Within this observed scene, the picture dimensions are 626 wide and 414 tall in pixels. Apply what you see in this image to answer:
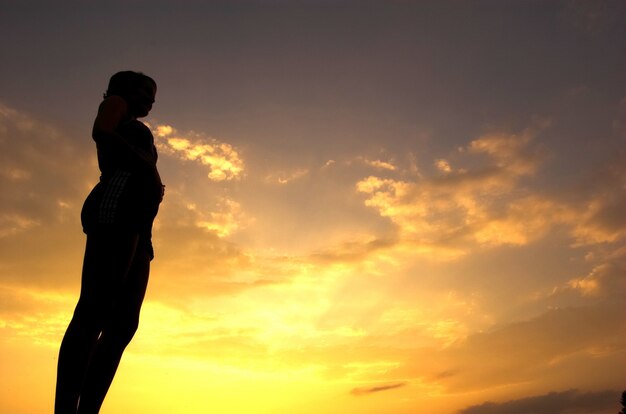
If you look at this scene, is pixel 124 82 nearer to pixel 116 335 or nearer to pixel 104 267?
pixel 104 267

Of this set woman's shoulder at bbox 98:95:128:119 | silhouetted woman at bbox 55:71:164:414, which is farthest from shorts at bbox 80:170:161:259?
woman's shoulder at bbox 98:95:128:119

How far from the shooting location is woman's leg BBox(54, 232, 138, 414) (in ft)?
9.05

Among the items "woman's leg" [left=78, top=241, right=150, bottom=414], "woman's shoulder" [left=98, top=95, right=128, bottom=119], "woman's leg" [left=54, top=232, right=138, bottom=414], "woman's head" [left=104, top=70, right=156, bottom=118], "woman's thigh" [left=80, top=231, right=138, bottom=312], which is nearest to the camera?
"woman's leg" [left=54, top=232, right=138, bottom=414]

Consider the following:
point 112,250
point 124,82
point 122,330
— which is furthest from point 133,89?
point 122,330

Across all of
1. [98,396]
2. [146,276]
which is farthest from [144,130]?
[98,396]

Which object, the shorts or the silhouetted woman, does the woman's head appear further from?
the shorts

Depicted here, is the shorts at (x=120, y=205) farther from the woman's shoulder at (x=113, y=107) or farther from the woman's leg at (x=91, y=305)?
the woman's shoulder at (x=113, y=107)

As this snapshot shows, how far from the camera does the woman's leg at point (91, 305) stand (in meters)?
2.76

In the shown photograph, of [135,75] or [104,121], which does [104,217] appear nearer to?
[104,121]

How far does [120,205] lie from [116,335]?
0.89 meters

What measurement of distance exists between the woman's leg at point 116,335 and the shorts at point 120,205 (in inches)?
11.2

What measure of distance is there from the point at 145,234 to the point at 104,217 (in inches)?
14.9

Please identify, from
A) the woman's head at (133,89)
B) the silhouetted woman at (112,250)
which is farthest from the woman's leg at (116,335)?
the woman's head at (133,89)

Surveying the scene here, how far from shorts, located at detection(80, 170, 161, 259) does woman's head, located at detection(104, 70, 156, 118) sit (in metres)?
0.60
